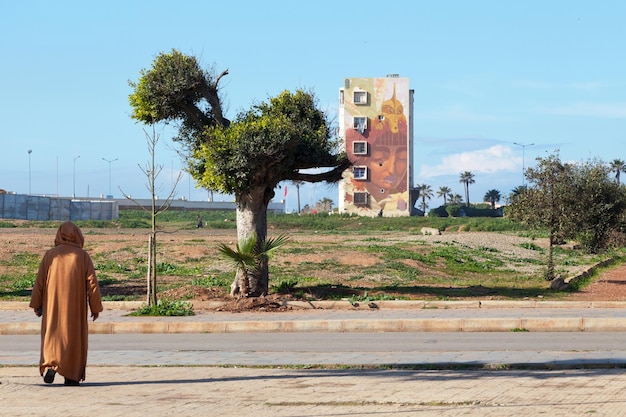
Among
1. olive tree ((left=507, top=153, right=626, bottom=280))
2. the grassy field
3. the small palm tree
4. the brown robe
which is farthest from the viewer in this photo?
olive tree ((left=507, top=153, right=626, bottom=280))

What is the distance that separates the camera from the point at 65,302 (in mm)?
10133

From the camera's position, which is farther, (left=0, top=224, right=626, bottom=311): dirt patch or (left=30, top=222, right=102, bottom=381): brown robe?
(left=0, top=224, right=626, bottom=311): dirt patch

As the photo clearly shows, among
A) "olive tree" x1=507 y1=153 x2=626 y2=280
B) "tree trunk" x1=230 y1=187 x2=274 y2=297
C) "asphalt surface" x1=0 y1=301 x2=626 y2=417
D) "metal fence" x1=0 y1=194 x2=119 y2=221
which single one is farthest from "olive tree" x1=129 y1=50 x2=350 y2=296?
"metal fence" x1=0 y1=194 x2=119 y2=221

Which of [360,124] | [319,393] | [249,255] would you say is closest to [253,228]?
[249,255]

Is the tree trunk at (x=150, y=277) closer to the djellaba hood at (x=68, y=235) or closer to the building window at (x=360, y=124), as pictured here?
the djellaba hood at (x=68, y=235)

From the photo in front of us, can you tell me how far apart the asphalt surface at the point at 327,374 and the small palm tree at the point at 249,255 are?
232cm

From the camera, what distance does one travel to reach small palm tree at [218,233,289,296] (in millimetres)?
20766

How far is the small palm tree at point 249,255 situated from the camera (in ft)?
68.1

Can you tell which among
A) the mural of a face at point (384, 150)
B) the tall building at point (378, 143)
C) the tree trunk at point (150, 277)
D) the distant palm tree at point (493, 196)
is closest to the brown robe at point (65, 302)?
the tree trunk at point (150, 277)

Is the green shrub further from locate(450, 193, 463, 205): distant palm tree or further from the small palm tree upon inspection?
locate(450, 193, 463, 205): distant palm tree

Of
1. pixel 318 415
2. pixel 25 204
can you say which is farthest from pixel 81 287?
pixel 25 204

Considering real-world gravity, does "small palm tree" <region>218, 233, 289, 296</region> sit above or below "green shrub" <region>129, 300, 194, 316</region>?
above

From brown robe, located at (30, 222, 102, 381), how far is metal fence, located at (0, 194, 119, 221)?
80.7 meters

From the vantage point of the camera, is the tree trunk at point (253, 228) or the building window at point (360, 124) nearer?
the tree trunk at point (253, 228)
